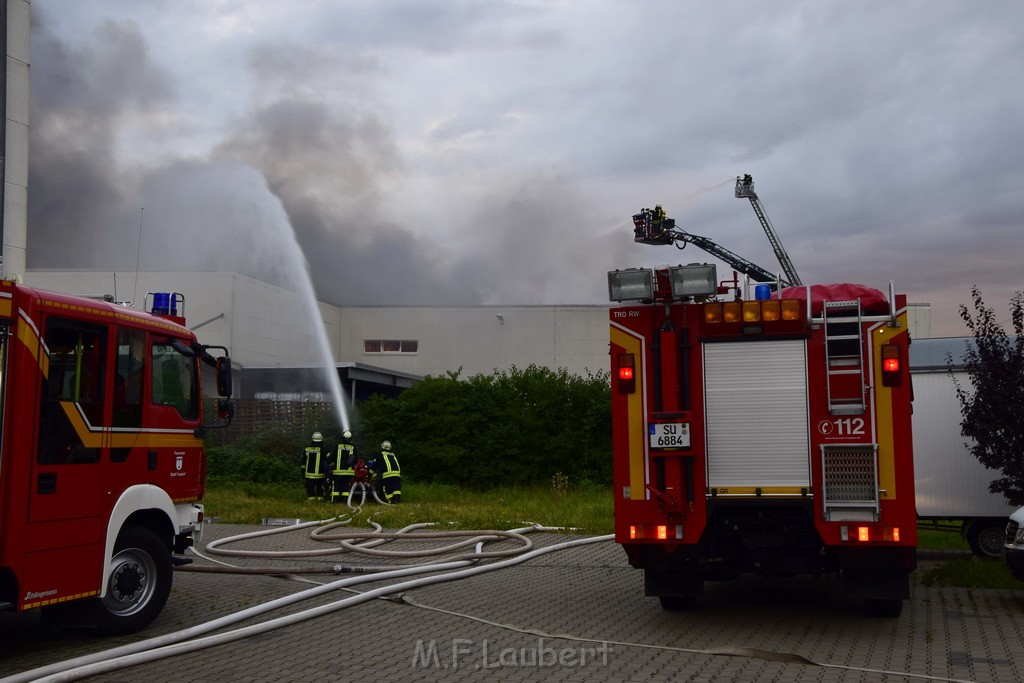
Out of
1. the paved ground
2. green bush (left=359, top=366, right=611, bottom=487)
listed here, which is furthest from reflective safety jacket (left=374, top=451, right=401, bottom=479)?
the paved ground

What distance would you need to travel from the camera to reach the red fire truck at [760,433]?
7660 millimetres

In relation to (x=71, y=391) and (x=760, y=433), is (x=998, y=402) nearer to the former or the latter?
(x=760, y=433)

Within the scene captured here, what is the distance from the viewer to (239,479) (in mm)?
22297

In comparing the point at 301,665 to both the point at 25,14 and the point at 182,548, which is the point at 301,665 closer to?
the point at 182,548

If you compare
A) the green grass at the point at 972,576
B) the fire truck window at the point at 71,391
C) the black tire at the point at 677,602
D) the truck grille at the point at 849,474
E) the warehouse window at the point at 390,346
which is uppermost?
the warehouse window at the point at 390,346

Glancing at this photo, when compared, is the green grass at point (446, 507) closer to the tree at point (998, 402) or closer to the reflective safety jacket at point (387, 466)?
the reflective safety jacket at point (387, 466)

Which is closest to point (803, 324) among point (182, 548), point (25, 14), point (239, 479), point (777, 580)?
point (777, 580)

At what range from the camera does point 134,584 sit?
7.85 m

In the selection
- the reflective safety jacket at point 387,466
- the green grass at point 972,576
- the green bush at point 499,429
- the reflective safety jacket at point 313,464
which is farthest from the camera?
the green bush at point 499,429

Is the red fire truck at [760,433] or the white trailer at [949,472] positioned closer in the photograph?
the red fire truck at [760,433]

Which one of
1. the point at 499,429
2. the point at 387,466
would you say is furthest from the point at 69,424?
the point at 499,429

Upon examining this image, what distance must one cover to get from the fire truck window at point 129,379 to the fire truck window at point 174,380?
8.8 inches

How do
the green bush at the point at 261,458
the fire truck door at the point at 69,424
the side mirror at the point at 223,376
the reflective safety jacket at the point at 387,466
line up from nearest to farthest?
the fire truck door at the point at 69,424 < the side mirror at the point at 223,376 < the reflective safety jacket at the point at 387,466 < the green bush at the point at 261,458

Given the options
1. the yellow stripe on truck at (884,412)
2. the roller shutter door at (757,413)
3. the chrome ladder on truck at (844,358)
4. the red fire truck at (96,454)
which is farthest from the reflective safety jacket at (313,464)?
the yellow stripe on truck at (884,412)
